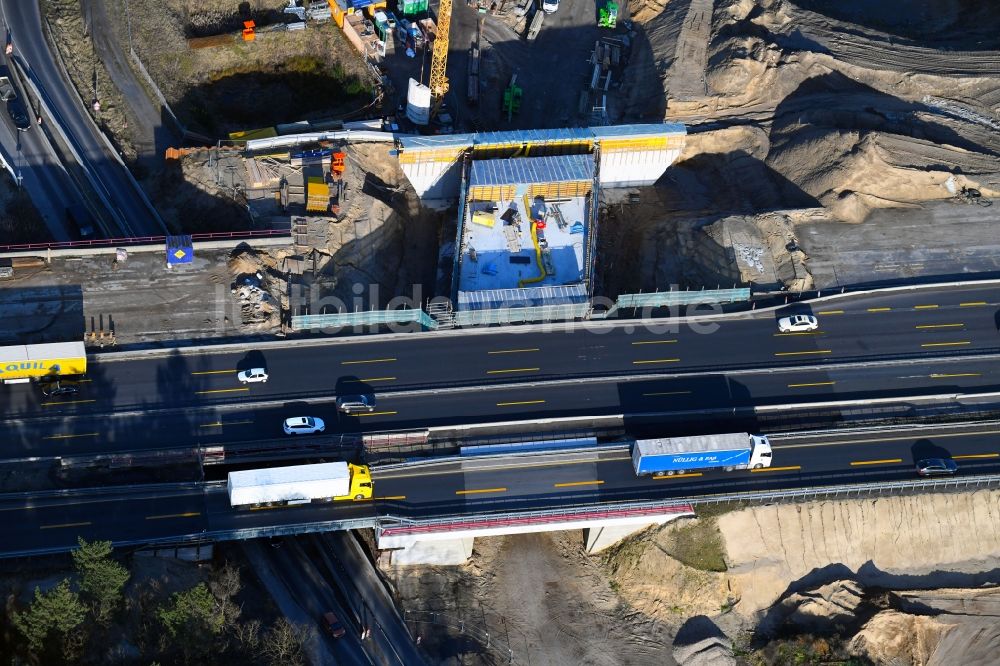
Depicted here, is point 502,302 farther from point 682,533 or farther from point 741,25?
point 741,25

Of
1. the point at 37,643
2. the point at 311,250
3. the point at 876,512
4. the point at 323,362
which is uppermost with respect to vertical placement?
the point at 311,250

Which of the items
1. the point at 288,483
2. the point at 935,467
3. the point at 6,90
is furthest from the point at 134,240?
the point at 935,467

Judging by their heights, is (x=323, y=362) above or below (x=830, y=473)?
above

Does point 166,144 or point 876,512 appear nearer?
point 876,512

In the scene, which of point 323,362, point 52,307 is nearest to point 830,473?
point 323,362

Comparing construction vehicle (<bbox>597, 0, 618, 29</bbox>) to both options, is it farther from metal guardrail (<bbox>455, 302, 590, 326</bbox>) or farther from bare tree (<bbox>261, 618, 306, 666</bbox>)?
bare tree (<bbox>261, 618, 306, 666</bbox>)

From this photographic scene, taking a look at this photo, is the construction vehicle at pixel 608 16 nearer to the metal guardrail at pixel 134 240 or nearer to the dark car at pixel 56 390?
the metal guardrail at pixel 134 240

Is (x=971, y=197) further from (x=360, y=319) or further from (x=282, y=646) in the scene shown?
(x=282, y=646)
